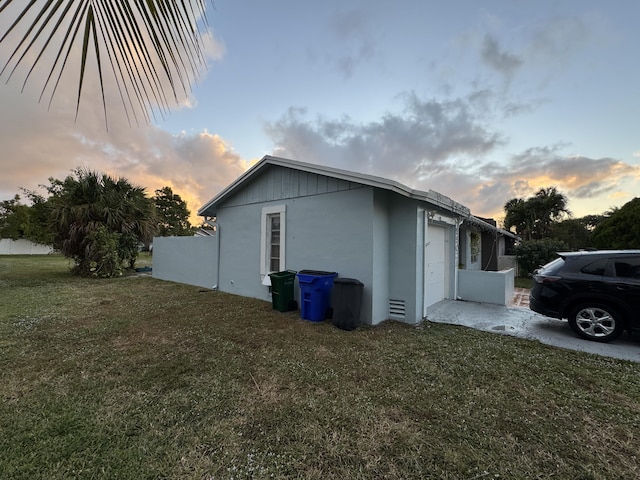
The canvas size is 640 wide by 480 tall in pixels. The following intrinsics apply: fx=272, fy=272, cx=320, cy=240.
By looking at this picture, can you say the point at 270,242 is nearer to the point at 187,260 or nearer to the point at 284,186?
the point at 284,186

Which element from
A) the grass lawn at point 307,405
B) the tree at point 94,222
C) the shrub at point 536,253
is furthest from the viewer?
the shrub at point 536,253

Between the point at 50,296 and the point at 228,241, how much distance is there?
5.30 metres

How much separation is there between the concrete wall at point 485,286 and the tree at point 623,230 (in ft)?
31.0

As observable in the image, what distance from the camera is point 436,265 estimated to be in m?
7.25

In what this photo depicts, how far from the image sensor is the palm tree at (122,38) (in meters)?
0.79

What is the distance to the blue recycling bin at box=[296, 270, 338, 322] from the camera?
580 centimetres

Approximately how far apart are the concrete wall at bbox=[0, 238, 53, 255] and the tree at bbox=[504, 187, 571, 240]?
50.6 meters

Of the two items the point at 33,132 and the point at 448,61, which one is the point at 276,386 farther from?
the point at 448,61

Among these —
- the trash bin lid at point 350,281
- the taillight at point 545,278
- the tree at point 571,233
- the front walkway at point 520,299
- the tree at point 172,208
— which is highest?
the tree at point 172,208

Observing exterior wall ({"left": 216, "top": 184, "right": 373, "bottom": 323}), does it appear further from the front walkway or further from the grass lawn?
the front walkway

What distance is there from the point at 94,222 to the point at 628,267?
1740 cm

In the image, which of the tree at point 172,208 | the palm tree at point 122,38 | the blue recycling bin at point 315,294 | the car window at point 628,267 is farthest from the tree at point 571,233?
the tree at point 172,208

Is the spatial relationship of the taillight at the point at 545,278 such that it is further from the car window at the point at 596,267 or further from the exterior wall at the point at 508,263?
the exterior wall at the point at 508,263

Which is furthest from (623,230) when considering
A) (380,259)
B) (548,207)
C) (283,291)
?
(283,291)
